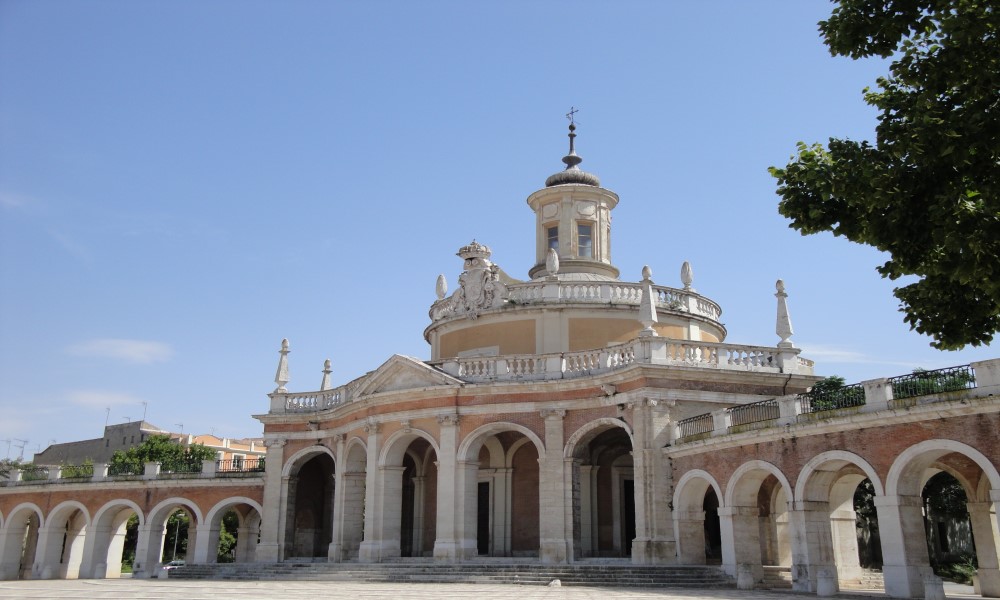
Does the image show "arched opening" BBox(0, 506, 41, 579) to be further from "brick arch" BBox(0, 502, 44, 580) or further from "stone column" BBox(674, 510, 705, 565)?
"stone column" BBox(674, 510, 705, 565)

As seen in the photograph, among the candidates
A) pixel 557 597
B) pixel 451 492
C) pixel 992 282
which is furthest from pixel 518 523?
pixel 992 282

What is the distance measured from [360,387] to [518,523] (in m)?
6.91

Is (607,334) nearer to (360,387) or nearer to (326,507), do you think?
(360,387)

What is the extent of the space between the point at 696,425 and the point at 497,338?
28.4 ft

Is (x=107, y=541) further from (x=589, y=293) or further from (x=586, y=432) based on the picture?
(x=589, y=293)

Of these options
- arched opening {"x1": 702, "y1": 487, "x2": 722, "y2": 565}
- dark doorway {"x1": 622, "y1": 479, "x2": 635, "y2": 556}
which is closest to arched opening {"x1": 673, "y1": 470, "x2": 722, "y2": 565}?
arched opening {"x1": 702, "y1": 487, "x2": 722, "y2": 565}

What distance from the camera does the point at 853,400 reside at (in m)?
19.3

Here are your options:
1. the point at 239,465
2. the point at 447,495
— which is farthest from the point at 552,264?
the point at 239,465

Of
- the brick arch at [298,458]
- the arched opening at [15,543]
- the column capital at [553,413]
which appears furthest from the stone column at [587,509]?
the arched opening at [15,543]

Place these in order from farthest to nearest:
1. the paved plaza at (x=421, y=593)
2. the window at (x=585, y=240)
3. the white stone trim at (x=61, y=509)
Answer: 1. the white stone trim at (x=61, y=509)
2. the window at (x=585, y=240)
3. the paved plaza at (x=421, y=593)

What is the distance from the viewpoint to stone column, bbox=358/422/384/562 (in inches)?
1104

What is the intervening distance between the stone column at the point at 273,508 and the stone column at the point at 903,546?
2160cm

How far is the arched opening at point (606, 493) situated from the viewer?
27234mm

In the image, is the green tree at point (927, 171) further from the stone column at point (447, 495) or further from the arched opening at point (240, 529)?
the arched opening at point (240, 529)
